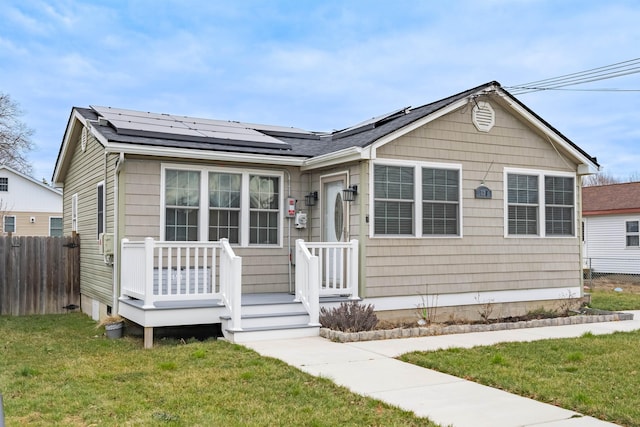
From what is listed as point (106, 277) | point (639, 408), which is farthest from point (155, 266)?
point (639, 408)

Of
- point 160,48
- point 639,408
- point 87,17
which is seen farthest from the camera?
point 160,48

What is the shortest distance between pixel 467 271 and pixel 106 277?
20.4 feet

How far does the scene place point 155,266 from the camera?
926cm

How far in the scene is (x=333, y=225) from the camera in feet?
33.7

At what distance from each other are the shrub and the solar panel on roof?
3332 mm

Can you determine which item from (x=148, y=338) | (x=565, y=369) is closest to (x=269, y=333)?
(x=148, y=338)

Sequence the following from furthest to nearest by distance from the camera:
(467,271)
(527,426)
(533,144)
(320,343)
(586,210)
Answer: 1. (586,210)
2. (533,144)
3. (467,271)
4. (320,343)
5. (527,426)

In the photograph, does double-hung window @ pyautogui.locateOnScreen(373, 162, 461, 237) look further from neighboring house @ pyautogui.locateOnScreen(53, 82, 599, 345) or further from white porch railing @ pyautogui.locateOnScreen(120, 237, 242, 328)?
white porch railing @ pyautogui.locateOnScreen(120, 237, 242, 328)

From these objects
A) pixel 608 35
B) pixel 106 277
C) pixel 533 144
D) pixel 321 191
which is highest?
pixel 608 35

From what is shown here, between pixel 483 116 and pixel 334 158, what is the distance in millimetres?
2931

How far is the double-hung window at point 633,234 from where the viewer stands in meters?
21.9

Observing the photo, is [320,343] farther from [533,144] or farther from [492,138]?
[533,144]

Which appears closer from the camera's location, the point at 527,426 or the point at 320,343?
the point at 527,426

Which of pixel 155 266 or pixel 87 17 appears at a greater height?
pixel 87 17
